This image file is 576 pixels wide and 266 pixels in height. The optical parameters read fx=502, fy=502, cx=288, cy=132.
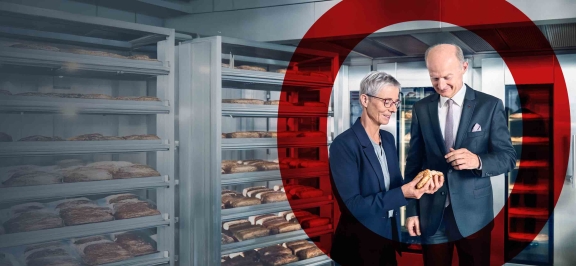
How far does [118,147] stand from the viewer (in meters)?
3.01

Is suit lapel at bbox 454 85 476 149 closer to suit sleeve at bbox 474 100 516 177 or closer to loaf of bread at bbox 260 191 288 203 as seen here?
suit sleeve at bbox 474 100 516 177

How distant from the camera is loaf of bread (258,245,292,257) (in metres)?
3.85

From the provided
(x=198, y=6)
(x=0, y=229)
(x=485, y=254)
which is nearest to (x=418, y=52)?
(x=198, y=6)

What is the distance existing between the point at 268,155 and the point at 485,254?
2.67 metres

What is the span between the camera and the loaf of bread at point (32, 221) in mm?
2693

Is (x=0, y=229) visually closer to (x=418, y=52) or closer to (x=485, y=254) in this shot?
(x=485, y=254)

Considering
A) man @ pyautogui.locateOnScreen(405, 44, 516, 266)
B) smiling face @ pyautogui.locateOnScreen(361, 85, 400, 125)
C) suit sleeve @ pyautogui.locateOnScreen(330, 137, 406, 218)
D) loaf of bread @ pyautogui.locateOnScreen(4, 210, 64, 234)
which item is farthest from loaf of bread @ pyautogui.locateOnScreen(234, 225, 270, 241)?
smiling face @ pyautogui.locateOnScreen(361, 85, 400, 125)

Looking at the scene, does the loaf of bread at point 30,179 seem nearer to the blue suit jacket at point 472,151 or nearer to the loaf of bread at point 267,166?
the loaf of bread at point 267,166

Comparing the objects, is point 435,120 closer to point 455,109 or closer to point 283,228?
point 455,109

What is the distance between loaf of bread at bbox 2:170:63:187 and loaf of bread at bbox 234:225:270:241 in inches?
50.9

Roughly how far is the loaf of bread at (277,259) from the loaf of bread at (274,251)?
4 cm

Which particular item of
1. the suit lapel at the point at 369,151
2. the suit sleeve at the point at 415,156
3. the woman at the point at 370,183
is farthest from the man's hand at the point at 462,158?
the suit sleeve at the point at 415,156

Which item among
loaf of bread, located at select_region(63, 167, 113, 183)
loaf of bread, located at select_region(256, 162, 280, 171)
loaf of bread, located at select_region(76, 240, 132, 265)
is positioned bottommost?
loaf of bread, located at select_region(76, 240, 132, 265)

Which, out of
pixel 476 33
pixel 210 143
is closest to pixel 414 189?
pixel 210 143
